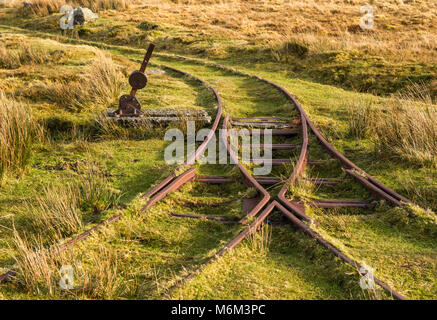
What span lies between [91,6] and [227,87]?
71.9 ft

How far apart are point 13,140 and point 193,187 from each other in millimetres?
2646

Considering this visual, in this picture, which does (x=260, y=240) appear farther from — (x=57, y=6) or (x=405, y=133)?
(x=57, y=6)

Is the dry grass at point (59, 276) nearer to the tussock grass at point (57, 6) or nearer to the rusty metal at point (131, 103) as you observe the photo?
the rusty metal at point (131, 103)

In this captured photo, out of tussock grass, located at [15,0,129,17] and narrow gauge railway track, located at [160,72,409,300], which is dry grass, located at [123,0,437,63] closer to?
tussock grass, located at [15,0,129,17]

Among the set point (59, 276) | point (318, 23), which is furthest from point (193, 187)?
point (318, 23)

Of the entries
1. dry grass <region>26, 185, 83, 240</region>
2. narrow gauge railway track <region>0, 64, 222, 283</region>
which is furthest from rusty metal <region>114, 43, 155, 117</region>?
dry grass <region>26, 185, 83, 240</region>

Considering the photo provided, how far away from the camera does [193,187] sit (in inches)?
217

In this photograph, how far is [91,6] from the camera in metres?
29.1

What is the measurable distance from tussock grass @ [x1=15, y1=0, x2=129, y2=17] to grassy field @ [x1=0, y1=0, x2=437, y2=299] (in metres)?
16.5

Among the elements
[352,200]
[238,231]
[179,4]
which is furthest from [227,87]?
[179,4]

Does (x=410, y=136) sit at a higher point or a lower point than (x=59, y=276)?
higher

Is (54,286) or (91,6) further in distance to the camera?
(91,6)

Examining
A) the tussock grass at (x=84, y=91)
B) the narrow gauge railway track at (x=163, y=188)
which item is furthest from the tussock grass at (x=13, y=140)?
the tussock grass at (x=84, y=91)
